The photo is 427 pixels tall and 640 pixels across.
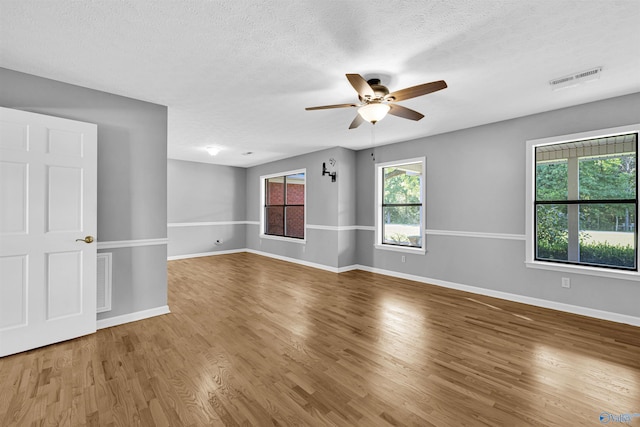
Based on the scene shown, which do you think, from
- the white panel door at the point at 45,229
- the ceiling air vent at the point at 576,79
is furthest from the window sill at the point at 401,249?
the white panel door at the point at 45,229

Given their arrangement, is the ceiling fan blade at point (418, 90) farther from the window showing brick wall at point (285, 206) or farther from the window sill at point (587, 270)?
the window showing brick wall at point (285, 206)

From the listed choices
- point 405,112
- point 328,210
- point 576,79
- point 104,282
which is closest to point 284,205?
point 328,210

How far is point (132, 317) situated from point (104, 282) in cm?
50

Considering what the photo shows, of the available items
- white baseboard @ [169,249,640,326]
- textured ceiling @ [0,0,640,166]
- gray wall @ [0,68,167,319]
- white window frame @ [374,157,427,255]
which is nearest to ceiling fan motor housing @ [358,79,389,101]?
textured ceiling @ [0,0,640,166]

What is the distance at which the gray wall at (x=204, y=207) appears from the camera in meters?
7.23

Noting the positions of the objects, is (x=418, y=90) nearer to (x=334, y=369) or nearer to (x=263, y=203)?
(x=334, y=369)

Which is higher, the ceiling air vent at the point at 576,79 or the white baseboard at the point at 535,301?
the ceiling air vent at the point at 576,79

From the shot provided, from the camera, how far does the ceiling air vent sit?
261 centimetres

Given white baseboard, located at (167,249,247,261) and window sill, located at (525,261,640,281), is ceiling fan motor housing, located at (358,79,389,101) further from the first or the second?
white baseboard, located at (167,249,247,261)

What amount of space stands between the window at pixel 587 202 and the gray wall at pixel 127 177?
482 cm

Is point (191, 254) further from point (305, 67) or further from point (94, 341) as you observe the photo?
point (305, 67)

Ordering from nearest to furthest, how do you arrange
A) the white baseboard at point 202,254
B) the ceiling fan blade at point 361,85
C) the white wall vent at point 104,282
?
1. the ceiling fan blade at point 361,85
2. the white wall vent at point 104,282
3. the white baseboard at point 202,254

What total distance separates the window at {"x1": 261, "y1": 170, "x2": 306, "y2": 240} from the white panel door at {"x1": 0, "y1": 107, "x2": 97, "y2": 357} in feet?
14.5

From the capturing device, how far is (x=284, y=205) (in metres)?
7.63
